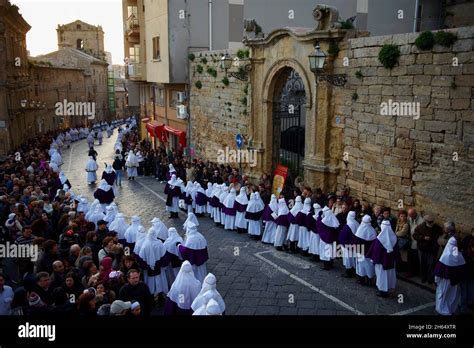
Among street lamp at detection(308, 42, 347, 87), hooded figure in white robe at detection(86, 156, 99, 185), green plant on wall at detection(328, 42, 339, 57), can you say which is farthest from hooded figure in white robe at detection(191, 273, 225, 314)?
hooded figure in white robe at detection(86, 156, 99, 185)

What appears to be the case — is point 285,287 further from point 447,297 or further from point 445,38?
point 445,38

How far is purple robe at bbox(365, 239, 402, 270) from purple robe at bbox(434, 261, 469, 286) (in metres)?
1.01

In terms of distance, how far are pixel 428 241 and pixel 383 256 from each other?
1024 millimetres

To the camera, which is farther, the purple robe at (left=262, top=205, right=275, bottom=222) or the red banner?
the red banner

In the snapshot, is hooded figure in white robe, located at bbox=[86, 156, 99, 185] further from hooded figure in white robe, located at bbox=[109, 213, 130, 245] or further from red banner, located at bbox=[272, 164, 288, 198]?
hooded figure in white robe, located at bbox=[109, 213, 130, 245]

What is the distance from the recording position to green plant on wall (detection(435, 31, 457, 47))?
356 inches

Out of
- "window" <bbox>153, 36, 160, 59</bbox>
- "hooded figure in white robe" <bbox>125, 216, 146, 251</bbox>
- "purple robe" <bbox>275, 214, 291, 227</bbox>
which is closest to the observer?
"hooded figure in white robe" <bbox>125, 216, 146, 251</bbox>

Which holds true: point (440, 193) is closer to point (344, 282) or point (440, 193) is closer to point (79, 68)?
point (344, 282)

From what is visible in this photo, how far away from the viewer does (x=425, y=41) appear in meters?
9.55

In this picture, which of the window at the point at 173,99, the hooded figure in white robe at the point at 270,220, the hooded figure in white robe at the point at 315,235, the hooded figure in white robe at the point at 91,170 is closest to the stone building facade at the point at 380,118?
the hooded figure in white robe at the point at 315,235

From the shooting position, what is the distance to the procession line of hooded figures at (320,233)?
8242 millimetres

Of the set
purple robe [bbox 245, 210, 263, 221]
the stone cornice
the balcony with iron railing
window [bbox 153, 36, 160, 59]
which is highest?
the balcony with iron railing

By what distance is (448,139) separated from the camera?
944cm

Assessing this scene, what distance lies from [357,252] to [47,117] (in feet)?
122
